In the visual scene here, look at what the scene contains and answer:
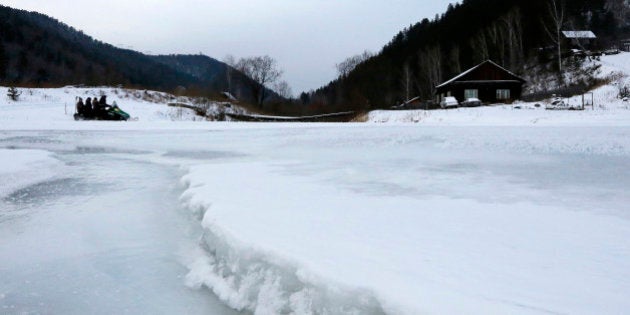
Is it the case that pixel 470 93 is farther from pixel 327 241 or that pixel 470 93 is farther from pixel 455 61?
pixel 327 241

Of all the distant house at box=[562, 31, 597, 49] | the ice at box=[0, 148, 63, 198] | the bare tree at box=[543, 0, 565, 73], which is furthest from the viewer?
the distant house at box=[562, 31, 597, 49]

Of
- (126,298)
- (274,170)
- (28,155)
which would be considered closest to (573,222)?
(126,298)

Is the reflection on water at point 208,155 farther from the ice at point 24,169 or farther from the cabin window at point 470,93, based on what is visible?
the cabin window at point 470,93

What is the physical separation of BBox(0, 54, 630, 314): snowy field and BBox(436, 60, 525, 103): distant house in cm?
3945

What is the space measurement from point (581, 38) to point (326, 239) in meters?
68.4

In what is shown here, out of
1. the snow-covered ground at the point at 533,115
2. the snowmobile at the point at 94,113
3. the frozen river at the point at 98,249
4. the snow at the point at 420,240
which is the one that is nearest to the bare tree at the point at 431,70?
the snow-covered ground at the point at 533,115

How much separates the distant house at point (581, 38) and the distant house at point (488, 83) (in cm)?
1966

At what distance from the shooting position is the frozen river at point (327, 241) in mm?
2080

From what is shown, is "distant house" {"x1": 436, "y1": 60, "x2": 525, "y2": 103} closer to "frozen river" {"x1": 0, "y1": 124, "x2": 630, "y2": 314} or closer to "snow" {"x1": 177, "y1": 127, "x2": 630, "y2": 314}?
"frozen river" {"x1": 0, "y1": 124, "x2": 630, "y2": 314}

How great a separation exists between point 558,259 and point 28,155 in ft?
33.8

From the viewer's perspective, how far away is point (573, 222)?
3.19 m

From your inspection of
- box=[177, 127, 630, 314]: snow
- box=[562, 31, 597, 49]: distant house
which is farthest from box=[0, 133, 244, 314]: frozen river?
box=[562, 31, 597, 49]: distant house

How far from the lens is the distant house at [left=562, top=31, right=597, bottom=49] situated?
58.0m

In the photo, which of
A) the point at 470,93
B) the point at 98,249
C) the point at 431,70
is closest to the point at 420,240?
the point at 98,249
